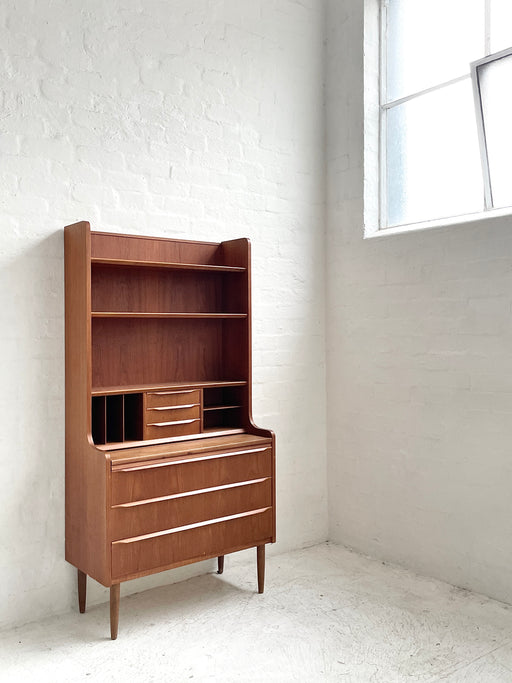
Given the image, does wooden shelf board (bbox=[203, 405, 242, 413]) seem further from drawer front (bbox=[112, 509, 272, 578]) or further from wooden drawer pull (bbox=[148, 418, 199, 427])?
drawer front (bbox=[112, 509, 272, 578])

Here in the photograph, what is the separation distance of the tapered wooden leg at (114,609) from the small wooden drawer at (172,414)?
2.38ft

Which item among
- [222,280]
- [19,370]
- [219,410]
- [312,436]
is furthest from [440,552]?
[19,370]

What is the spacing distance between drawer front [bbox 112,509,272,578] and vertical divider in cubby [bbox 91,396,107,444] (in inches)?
19.5

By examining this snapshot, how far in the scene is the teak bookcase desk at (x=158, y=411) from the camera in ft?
9.35

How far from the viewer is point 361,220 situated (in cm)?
394

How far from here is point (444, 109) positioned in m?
3.60

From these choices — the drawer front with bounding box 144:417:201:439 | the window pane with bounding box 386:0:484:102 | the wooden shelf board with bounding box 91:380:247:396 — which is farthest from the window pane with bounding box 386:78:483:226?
the drawer front with bounding box 144:417:201:439

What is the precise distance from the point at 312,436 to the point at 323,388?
30cm

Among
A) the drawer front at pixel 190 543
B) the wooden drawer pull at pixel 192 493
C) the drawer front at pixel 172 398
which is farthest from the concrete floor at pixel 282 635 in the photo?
the drawer front at pixel 172 398

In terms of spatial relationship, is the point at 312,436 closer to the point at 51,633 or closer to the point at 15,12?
the point at 51,633

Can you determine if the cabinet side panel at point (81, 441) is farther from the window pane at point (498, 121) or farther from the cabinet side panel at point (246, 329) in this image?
the window pane at point (498, 121)

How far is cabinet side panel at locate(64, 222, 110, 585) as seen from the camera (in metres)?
2.82

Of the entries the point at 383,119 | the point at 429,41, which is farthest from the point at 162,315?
the point at 429,41

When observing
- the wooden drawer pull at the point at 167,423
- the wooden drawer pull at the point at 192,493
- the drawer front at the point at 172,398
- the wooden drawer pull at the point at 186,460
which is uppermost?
the drawer front at the point at 172,398
